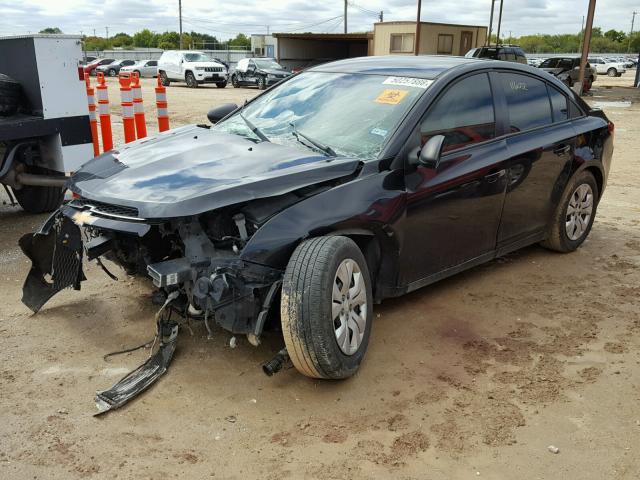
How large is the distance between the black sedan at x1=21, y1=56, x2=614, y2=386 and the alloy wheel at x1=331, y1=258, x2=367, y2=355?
1 centimetres

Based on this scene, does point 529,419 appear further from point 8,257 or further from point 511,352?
point 8,257

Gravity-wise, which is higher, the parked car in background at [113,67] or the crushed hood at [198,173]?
the crushed hood at [198,173]

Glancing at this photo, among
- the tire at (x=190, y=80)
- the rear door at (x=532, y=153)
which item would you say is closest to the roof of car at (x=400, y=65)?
the rear door at (x=532, y=153)

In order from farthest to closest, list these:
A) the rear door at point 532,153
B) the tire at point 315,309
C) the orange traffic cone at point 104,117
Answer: the orange traffic cone at point 104,117
the rear door at point 532,153
the tire at point 315,309

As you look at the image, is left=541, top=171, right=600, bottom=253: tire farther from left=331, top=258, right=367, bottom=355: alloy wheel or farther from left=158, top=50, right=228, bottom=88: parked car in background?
left=158, top=50, right=228, bottom=88: parked car in background

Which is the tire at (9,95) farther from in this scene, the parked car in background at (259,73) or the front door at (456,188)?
the parked car in background at (259,73)

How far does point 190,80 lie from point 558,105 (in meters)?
26.2

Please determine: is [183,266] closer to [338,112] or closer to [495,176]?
[338,112]

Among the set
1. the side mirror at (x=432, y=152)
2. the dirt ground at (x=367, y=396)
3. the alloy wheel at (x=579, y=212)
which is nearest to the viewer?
the dirt ground at (x=367, y=396)

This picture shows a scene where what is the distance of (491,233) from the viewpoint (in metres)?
4.60

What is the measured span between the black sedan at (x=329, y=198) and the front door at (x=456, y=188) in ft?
0.04

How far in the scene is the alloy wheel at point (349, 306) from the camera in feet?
10.8

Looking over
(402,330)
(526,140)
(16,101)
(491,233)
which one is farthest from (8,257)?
(526,140)

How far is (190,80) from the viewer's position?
1156 inches
